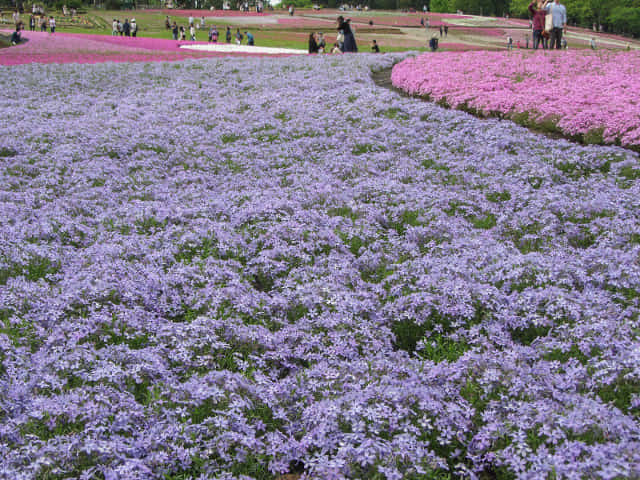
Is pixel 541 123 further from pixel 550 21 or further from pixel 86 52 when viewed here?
pixel 86 52

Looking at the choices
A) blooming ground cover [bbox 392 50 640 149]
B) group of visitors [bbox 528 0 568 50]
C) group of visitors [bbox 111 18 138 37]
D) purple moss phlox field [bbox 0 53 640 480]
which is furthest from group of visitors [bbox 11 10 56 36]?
group of visitors [bbox 528 0 568 50]

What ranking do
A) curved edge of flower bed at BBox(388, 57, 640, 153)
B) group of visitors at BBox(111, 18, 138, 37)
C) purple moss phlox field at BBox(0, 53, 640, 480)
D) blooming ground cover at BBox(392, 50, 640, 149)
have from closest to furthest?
purple moss phlox field at BBox(0, 53, 640, 480), curved edge of flower bed at BBox(388, 57, 640, 153), blooming ground cover at BBox(392, 50, 640, 149), group of visitors at BBox(111, 18, 138, 37)

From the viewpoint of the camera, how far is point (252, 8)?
137 m

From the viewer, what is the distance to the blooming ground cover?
1298 cm

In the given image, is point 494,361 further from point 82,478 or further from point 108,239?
point 108,239

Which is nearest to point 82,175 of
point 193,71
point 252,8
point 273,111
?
point 273,111

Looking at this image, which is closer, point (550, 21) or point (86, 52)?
point (550, 21)

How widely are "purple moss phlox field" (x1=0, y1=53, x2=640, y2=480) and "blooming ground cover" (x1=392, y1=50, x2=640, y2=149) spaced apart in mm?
1727

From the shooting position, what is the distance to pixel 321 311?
622 centimetres

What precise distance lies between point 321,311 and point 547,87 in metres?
13.9

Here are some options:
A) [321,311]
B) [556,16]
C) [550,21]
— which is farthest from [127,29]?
[321,311]

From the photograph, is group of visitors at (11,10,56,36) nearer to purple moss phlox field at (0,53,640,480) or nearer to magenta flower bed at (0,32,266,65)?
magenta flower bed at (0,32,266,65)

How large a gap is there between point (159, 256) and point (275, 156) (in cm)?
535

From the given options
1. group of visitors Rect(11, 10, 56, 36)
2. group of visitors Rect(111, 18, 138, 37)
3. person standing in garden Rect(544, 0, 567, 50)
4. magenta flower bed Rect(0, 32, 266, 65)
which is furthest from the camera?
group of visitors Rect(111, 18, 138, 37)
